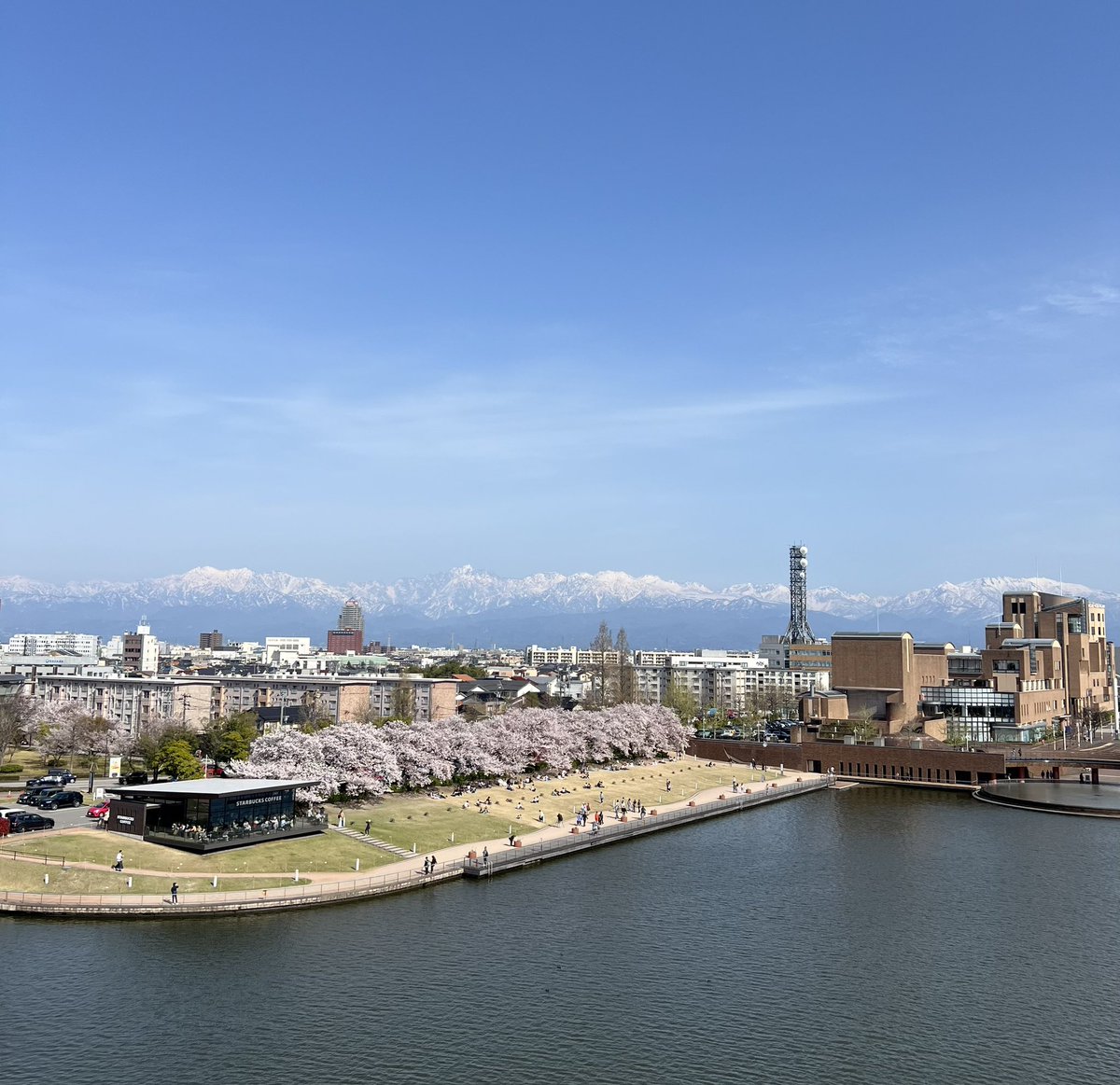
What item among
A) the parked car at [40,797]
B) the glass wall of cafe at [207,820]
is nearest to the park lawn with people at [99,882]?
the glass wall of cafe at [207,820]

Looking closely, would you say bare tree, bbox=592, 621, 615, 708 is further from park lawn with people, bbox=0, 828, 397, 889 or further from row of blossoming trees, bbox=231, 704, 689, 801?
park lawn with people, bbox=0, 828, 397, 889

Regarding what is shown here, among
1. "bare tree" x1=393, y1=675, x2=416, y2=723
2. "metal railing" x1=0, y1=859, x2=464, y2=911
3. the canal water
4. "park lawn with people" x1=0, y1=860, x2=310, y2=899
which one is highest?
"bare tree" x1=393, y1=675, x2=416, y2=723

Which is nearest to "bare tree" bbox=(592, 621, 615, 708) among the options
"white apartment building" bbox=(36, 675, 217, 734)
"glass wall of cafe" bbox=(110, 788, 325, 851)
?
"white apartment building" bbox=(36, 675, 217, 734)

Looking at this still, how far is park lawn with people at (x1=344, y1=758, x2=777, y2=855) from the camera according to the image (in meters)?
75.8

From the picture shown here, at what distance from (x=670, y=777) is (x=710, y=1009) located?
72670 mm

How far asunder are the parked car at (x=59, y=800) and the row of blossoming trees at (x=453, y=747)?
1293cm

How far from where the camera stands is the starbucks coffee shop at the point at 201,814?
63750 mm

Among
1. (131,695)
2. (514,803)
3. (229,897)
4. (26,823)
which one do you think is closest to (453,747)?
(514,803)

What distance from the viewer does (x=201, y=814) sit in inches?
2537

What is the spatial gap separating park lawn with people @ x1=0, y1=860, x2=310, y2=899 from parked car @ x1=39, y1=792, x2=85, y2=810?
901 inches

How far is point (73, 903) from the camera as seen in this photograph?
53531 millimetres

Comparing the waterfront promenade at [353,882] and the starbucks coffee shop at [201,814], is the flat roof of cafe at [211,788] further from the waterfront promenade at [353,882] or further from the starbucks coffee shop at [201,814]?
the waterfront promenade at [353,882]

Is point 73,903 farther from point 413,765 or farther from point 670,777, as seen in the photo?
point 670,777

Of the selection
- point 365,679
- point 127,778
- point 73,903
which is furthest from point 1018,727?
point 73,903
